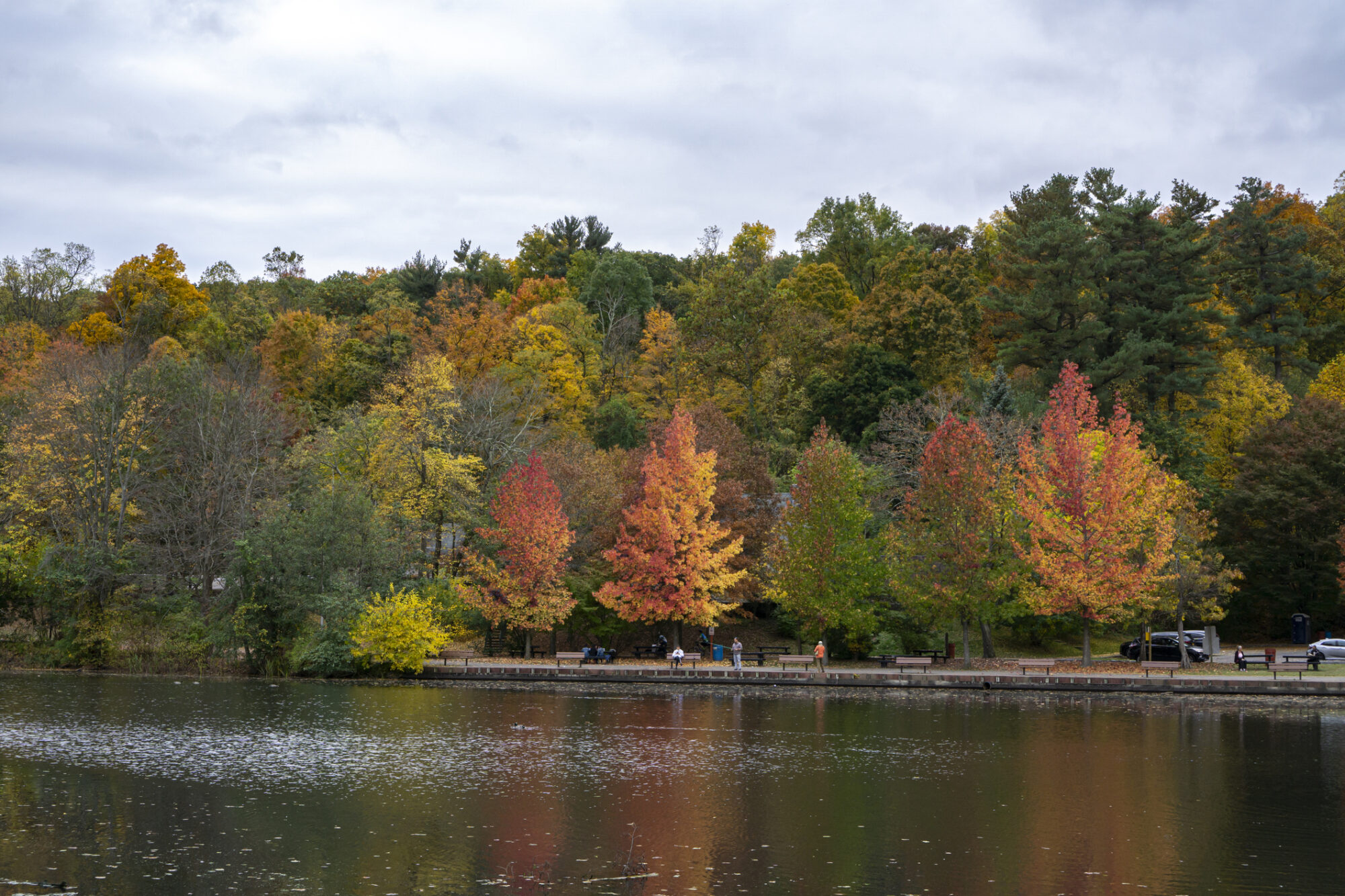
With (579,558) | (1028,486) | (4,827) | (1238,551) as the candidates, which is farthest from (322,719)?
(1238,551)

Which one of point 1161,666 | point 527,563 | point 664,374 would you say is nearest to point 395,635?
point 527,563

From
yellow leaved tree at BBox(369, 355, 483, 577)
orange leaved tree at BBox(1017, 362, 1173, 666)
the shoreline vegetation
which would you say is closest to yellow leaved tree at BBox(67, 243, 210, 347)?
the shoreline vegetation

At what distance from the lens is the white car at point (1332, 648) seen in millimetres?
48406

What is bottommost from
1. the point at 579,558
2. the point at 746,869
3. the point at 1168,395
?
the point at 746,869

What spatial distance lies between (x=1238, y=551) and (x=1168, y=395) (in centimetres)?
1608

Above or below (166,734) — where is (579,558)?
above

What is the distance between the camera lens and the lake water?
19.8 metres

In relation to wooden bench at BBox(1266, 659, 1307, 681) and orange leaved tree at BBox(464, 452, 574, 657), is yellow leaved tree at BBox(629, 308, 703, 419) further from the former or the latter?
wooden bench at BBox(1266, 659, 1307, 681)

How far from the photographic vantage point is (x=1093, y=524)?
47.0 m

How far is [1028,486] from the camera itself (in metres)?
48.6

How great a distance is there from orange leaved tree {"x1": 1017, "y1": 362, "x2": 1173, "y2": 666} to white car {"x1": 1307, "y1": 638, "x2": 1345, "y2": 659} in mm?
8135

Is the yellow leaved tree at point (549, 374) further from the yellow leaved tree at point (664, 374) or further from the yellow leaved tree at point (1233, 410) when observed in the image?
the yellow leaved tree at point (1233, 410)

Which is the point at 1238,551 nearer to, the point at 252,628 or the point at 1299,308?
the point at 1299,308

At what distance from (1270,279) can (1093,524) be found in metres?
35.0
